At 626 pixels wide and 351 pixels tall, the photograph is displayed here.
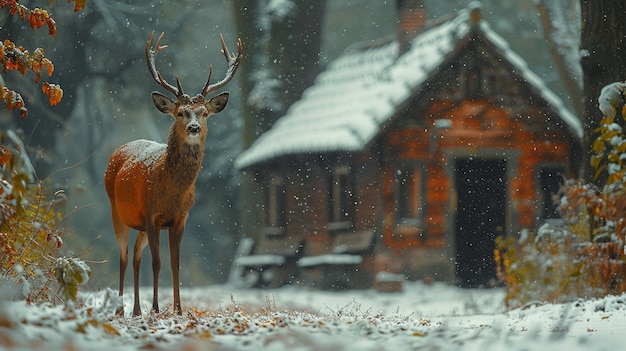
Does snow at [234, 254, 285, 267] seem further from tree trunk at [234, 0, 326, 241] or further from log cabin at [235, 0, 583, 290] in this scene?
tree trunk at [234, 0, 326, 241]

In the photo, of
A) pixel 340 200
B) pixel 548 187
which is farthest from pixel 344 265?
pixel 548 187

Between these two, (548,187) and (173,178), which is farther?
(548,187)

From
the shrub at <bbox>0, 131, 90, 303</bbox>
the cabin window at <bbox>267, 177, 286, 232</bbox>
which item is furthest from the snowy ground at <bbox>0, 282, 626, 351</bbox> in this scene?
the cabin window at <bbox>267, 177, 286, 232</bbox>

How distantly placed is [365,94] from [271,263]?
14.5 feet

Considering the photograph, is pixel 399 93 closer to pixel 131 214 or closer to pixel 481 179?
pixel 481 179

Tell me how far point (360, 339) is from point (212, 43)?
27695mm

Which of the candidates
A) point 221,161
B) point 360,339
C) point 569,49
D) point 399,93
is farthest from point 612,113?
point 221,161

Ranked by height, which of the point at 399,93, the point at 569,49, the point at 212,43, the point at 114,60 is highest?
the point at 212,43

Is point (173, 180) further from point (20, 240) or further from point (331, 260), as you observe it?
point (331, 260)

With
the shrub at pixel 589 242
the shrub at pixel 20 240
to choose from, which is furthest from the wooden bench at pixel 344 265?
the shrub at pixel 20 240

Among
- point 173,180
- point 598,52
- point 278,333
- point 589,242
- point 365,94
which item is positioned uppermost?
point 365,94

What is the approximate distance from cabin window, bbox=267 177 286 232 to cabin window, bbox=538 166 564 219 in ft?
19.7

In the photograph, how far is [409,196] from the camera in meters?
20.7

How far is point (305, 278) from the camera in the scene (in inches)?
851
